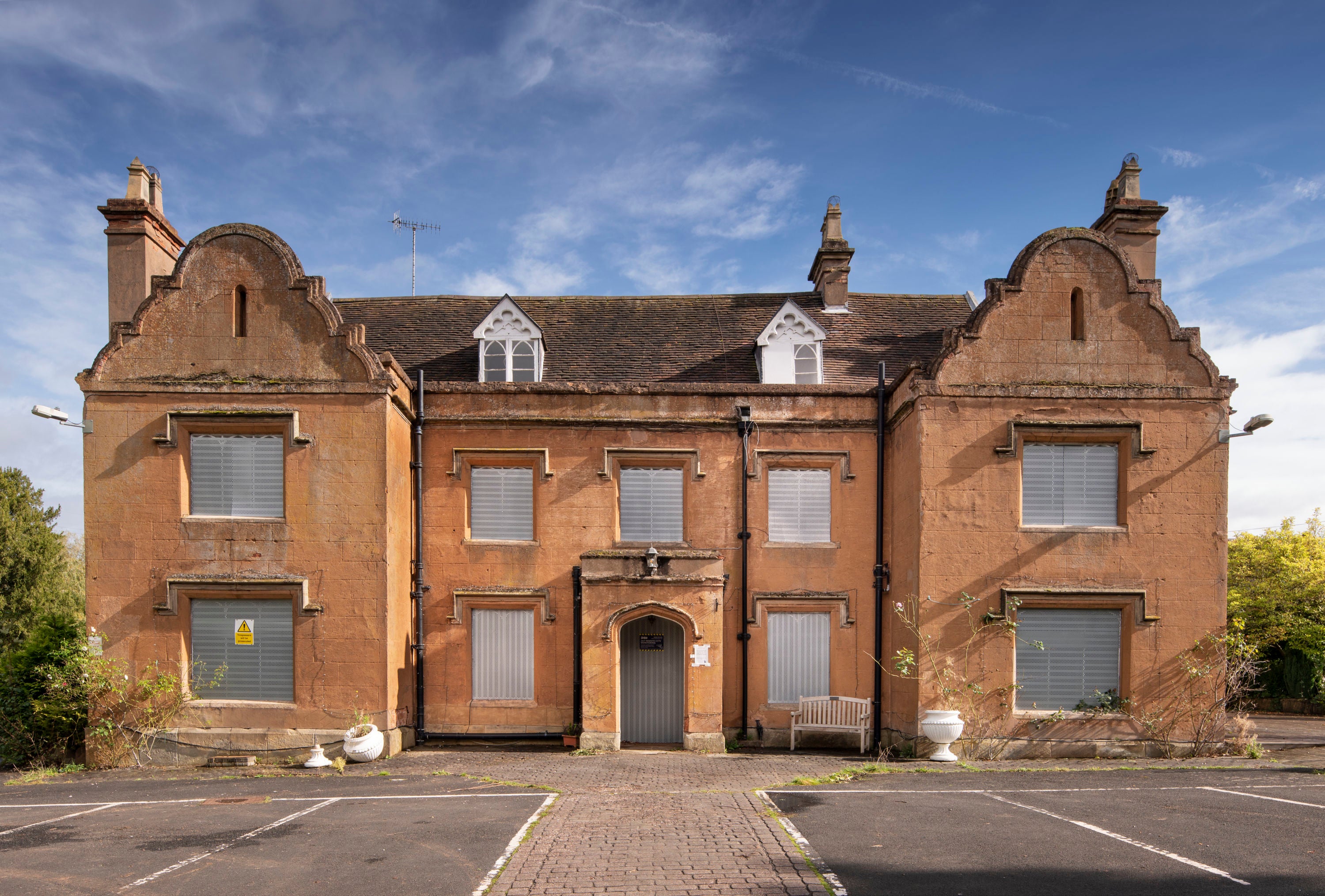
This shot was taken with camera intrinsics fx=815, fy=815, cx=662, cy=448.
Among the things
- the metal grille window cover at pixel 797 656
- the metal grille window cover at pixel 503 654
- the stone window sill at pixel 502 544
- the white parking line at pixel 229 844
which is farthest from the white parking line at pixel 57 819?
the metal grille window cover at pixel 797 656

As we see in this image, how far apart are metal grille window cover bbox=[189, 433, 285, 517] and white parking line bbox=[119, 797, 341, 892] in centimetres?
565

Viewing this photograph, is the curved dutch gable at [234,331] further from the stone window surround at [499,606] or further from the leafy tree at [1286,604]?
the leafy tree at [1286,604]

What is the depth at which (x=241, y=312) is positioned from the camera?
14.2m

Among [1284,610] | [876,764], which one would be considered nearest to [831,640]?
[876,764]

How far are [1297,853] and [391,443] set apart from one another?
13.2 meters

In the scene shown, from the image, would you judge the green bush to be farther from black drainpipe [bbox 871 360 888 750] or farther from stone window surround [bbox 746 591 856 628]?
black drainpipe [bbox 871 360 888 750]

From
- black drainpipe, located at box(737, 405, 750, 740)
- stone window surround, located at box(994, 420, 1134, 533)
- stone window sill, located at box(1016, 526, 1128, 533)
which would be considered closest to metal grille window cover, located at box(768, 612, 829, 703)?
black drainpipe, located at box(737, 405, 750, 740)

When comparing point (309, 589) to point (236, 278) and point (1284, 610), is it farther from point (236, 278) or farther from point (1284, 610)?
point (1284, 610)

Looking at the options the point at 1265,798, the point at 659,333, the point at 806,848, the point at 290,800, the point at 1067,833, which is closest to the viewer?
the point at 806,848

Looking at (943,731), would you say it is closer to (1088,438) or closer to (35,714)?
(1088,438)

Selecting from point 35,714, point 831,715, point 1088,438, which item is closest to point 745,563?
point 831,715

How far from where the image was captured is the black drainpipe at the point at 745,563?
15.3m

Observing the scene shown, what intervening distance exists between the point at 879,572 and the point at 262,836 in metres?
10.8

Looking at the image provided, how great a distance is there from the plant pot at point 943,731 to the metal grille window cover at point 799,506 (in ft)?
12.3
